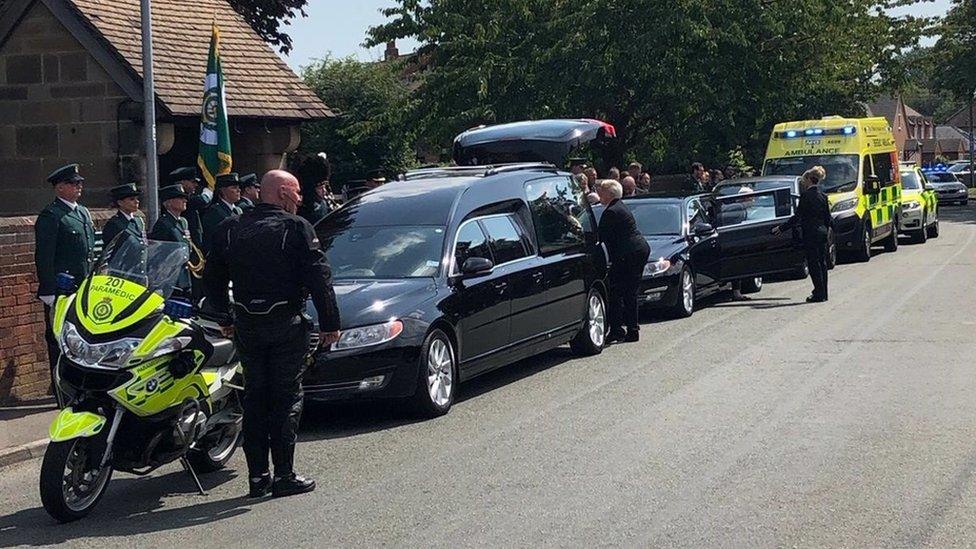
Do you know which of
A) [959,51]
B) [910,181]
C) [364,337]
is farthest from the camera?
[959,51]

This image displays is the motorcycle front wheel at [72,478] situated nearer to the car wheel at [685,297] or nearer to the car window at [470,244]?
the car window at [470,244]

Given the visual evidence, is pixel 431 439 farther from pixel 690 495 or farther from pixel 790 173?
pixel 790 173

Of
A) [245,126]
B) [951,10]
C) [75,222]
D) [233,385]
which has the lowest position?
[233,385]

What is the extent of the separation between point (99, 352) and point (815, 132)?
20.3 meters

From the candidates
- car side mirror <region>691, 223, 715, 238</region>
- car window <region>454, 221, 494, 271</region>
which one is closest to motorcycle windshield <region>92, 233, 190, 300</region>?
car window <region>454, 221, 494, 271</region>

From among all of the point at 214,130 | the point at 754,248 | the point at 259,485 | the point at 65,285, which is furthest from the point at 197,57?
the point at 259,485

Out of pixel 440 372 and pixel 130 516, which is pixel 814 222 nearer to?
pixel 440 372

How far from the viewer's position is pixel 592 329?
42.2 feet

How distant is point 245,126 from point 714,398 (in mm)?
10450

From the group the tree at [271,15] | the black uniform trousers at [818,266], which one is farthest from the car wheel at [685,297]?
the tree at [271,15]

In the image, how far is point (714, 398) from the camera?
32.7 feet

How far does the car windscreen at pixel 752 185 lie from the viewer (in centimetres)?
2173

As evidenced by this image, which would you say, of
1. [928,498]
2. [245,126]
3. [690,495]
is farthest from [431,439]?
[245,126]

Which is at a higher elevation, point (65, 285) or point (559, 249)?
point (65, 285)
